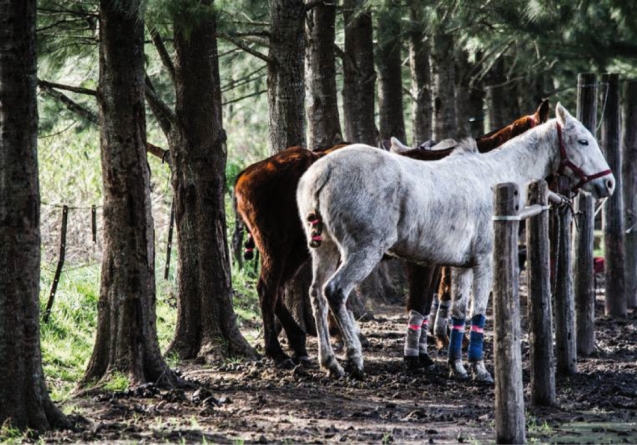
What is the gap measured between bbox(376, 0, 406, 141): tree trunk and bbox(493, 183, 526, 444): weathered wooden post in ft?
34.8

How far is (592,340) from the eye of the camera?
1118 cm

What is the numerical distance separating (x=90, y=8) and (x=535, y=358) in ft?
17.7

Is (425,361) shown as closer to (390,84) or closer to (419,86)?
(390,84)

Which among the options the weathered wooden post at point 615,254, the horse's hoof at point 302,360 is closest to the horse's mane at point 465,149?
the horse's hoof at point 302,360

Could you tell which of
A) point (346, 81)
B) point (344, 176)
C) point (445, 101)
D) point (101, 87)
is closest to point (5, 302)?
point (101, 87)

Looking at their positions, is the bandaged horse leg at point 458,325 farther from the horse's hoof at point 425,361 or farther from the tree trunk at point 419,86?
the tree trunk at point 419,86

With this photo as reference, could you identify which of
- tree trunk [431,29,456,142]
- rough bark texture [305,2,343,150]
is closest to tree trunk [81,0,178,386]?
rough bark texture [305,2,343,150]

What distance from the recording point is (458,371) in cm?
954

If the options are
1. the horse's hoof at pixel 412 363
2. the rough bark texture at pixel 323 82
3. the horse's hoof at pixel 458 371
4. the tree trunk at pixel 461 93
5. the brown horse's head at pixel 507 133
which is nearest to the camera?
the horse's hoof at pixel 458 371

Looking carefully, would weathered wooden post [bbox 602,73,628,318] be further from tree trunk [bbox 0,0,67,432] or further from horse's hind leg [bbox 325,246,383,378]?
tree trunk [bbox 0,0,67,432]

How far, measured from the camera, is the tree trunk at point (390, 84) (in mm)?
16953

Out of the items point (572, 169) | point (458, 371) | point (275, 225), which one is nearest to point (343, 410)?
point (458, 371)

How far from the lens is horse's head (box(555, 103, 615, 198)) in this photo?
10.1m

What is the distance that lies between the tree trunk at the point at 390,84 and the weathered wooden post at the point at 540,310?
9150 millimetres
